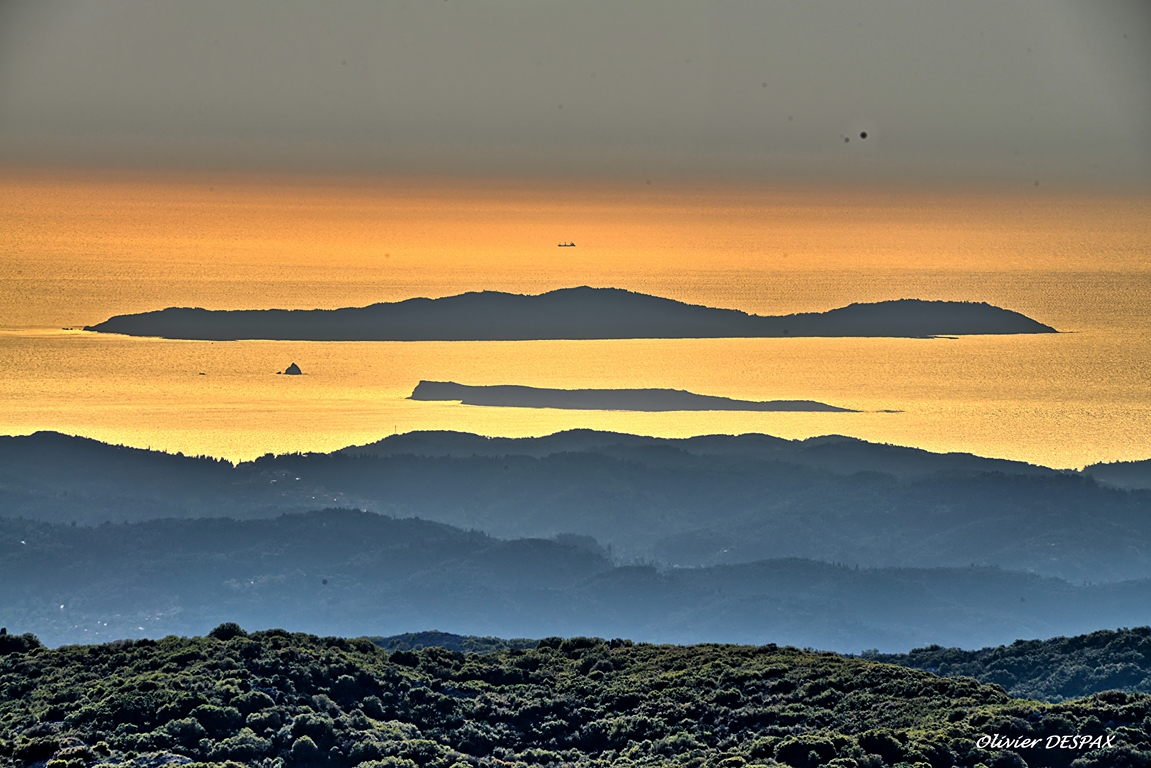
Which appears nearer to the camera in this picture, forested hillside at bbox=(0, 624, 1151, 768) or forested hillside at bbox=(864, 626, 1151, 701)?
forested hillside at bbox=(0, 624, 1151, 768)

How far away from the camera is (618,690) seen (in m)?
54.6

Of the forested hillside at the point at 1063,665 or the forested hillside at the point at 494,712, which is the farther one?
the forested hillside at the point at 1063,665

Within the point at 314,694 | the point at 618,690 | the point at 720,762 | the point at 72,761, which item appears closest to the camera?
the point at 72,761

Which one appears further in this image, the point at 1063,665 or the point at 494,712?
the point at 1063,665

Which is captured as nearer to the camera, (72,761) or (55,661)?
(72,761)

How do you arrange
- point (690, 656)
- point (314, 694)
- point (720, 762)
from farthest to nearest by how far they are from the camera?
point (690, 656) < point (314, 694) < point (720, 762)

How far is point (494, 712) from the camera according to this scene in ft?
170

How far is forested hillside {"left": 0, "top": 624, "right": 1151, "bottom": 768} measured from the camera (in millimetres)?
44281

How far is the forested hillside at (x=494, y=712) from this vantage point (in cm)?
4428

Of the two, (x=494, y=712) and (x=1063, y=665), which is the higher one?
(x=494, y=712)

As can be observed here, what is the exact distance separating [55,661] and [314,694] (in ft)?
37.8

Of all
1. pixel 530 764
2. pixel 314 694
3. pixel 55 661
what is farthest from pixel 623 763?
pixel 55 661

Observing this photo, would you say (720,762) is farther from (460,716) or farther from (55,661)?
(55,661)

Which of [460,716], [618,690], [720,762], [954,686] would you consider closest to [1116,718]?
[954,686]
